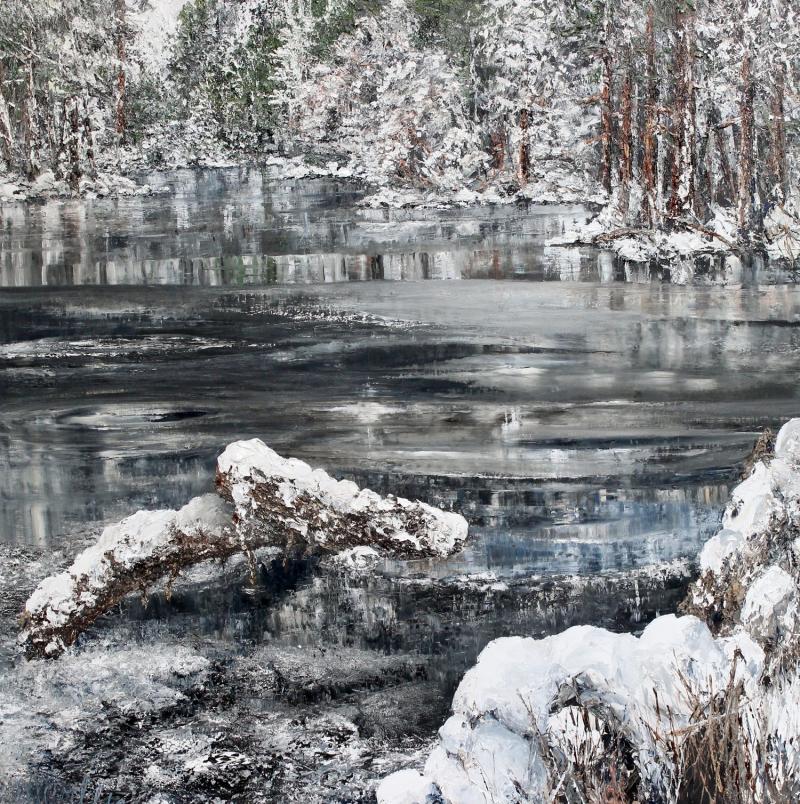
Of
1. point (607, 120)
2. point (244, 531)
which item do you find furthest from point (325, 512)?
point (607, 120)

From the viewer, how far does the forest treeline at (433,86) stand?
4332 mm

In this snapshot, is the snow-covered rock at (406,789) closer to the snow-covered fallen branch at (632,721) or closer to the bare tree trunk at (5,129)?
the snow-covered fallen branch at (632,721)

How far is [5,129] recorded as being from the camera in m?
4.34

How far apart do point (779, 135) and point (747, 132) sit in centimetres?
13

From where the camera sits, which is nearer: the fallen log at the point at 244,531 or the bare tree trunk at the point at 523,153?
the fallen log at the point at 244,531

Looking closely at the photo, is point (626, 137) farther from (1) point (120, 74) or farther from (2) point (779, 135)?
(1) point (120, 74)

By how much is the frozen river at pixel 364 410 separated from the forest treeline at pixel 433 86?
0.24m

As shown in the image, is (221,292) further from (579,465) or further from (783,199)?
(783,199)

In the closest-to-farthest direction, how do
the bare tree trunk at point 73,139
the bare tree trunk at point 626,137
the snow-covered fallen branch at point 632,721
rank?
the snow-covered fallen branch at point 632,721 < the bare tree trunk at point 73,139 < the bare tree trunk at point 626,137

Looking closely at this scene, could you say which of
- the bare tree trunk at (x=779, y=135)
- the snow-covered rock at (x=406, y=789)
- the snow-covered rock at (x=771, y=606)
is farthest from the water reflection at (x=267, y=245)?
the snow-covered rock at (x=406, y=789)

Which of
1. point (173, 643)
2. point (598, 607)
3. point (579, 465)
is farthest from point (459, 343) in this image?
point (173, 643)

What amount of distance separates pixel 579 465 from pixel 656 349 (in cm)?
80

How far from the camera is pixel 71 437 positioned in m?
3.71

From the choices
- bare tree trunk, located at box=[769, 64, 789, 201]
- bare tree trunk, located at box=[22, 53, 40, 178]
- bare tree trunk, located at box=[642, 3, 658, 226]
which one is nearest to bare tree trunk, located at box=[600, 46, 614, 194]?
bare tree trunk, located at box=[642, 3, 658, 226]
